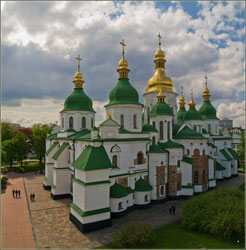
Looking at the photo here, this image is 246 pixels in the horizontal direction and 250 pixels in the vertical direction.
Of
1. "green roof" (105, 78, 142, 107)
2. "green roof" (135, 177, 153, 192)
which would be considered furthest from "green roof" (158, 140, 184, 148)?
"green roof" (105, 78, 142, 107)

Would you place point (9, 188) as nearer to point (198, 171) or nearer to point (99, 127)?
point (99, 127)

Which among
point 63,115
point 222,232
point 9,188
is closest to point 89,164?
point 222,232

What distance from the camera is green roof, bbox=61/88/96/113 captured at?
88.1 feet

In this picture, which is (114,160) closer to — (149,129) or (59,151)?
(149,129)

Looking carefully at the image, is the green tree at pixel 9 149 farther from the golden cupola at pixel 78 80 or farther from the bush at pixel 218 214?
the bush at pixel 218 214

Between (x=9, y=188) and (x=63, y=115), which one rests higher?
(x=63, y=115)

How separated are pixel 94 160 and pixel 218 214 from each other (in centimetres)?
1058

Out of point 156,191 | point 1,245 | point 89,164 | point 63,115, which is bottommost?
point 1,245

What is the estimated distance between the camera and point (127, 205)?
19.2 meters

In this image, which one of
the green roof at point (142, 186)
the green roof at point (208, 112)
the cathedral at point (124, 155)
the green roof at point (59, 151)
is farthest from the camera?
the green roof at point (208, 112)

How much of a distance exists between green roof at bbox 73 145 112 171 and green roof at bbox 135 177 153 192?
5603 millimetres

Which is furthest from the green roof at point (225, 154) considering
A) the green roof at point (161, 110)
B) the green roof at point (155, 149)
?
the green roof at point (155, 149)

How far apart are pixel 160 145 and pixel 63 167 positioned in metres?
12.2

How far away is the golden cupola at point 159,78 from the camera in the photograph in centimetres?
2827
